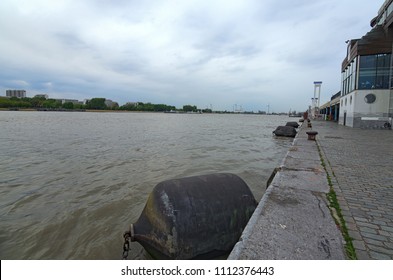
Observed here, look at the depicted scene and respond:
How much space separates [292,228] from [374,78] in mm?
28522

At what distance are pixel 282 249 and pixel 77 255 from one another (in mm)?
3534

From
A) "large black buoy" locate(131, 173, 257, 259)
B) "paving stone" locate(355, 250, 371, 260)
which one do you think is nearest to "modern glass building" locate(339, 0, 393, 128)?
"paving stone" locate(355, 250, 371, 260)

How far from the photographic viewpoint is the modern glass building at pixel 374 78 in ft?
76.9

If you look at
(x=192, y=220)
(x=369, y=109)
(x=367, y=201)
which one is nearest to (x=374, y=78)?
(x=369, y=109)

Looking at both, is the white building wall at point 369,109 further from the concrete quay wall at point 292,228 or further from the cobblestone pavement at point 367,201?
the concrete quay wall at point 292,228

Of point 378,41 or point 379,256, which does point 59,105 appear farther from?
point 379,256

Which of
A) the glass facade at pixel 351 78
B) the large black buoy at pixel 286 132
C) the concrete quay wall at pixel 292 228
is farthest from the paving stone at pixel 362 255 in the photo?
the glass facade at pixel 351 78

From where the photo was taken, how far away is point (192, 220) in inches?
126

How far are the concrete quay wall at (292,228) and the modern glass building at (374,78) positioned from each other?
82.6ft

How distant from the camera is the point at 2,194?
21.9 feet

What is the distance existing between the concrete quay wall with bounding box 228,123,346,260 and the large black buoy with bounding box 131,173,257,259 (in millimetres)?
417

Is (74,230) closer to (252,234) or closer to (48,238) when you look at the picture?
(48,238)

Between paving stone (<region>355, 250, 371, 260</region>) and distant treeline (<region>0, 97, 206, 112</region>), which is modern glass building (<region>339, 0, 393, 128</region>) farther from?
distant treeline (<region>0, 97, 206, 112</region>)

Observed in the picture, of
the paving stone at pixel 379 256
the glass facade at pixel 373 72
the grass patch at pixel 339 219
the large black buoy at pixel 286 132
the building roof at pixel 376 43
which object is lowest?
the paving stone at pixel 379 256
